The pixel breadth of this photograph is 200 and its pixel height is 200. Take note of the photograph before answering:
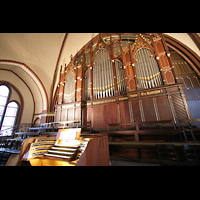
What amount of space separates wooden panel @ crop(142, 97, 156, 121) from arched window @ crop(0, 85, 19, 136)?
11113 mm

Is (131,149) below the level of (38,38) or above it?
below

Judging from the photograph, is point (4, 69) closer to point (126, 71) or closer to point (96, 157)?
point (126, 71)

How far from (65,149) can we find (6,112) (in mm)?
9802

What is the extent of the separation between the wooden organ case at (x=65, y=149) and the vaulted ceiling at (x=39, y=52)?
7728 mm

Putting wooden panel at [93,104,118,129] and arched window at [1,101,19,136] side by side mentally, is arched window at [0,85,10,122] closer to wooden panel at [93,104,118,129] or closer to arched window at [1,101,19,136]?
arched window at [1,101,19,136]

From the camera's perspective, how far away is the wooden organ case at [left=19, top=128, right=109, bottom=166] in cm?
215

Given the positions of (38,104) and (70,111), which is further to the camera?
(38,104)

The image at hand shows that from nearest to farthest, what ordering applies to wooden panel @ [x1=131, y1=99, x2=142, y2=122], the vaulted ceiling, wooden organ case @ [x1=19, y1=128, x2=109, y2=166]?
wooden organ case @ [x1=19, y1=128, x2=109, y2=166]
wooden panel @ [x1=131, y1=99, x2=142, y2=122]
the vaulted ceiling

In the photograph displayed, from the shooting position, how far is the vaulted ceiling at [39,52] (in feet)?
23.1

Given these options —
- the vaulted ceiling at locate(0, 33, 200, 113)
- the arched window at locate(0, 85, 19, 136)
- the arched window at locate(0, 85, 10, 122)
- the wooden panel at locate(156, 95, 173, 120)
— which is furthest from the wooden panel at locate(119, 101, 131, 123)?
the arched window at locate(0, 85, 10, 122)

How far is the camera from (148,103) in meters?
5.47
